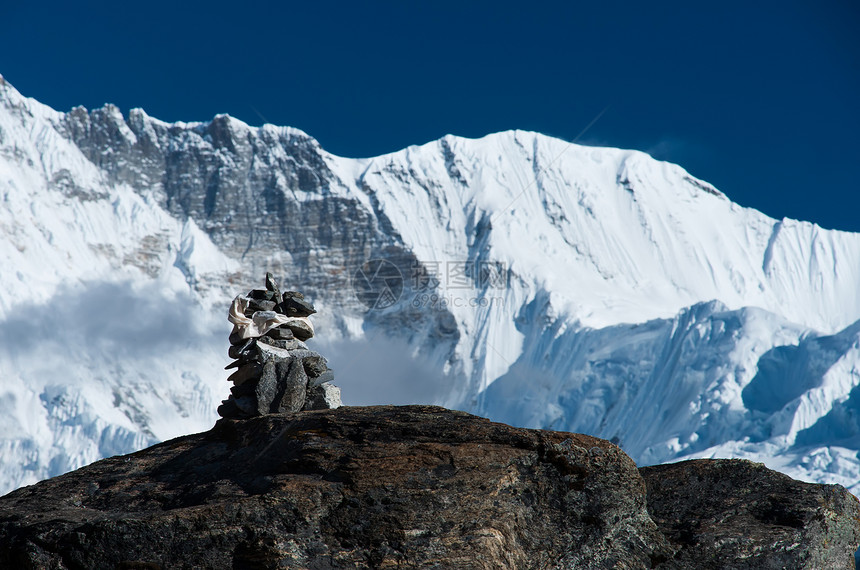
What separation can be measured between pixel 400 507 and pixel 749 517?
5718mm

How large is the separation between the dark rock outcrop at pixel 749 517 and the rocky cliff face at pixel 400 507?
0.03 meters

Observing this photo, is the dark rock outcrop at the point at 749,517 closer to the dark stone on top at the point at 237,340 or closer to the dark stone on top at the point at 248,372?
the dark stone on top at the point at 248,372

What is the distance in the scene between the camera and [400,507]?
12312 mm

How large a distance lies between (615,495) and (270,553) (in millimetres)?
4678

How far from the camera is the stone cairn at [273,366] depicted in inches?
737

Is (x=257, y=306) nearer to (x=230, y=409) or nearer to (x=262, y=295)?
(x=262, y=295)

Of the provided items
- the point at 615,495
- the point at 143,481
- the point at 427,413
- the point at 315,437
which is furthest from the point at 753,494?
the point at 143,481

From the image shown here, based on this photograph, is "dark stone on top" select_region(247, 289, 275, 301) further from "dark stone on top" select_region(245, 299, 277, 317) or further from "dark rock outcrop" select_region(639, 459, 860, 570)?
"dark rock outcrop" select_region(639, 459, 860, 570)

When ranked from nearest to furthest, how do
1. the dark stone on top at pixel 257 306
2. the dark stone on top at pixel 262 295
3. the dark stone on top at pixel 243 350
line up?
the dark stone on top at pixel 243 350 < the dark stone on top at pixel 257 306 < the dark stone on top at pixel 262 295

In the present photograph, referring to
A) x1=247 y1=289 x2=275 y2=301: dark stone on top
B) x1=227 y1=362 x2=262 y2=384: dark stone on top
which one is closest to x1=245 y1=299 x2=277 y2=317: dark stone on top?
x1=247 y1=289 x2=275 y2=301: dark stone on top

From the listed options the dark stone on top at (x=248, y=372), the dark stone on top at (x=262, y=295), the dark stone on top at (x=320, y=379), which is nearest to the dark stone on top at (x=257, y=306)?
the dark stone on top at (x=262, y=295)

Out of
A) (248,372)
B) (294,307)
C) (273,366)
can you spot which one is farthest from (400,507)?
(294,307)

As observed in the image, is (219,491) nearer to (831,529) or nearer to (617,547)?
(617,547)

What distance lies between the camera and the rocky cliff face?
12.0 meters
